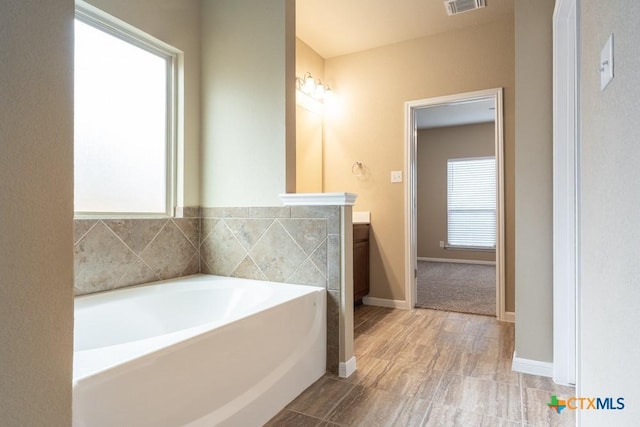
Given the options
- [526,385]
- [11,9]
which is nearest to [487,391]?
[526,385]

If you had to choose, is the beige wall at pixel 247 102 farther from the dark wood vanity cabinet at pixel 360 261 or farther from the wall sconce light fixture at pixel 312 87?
the dark wood vanity cabinet at pixel 360 261

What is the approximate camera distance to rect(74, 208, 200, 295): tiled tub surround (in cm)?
193

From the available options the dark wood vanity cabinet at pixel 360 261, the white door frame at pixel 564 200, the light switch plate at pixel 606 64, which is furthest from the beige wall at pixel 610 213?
the dark wood vanity cabinet at pixel 360 261

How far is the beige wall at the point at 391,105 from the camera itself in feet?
10.2

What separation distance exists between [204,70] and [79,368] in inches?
84.9

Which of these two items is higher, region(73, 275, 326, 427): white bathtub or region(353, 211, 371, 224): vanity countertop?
region(353, 211, 371, 224): vanity countertop

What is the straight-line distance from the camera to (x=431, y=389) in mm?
1881

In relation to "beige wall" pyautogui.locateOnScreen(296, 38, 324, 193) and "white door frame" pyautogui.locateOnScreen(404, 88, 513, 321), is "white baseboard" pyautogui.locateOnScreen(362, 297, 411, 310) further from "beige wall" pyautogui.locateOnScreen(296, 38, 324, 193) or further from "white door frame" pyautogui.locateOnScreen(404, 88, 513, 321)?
"beige wall" pyautogui.locateOnScreen(296, 38, 324, 193)

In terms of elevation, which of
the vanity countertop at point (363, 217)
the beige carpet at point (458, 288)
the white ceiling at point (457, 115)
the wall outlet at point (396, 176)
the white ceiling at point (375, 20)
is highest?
the white ceiling at point (375, 20)

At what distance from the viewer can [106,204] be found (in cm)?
210

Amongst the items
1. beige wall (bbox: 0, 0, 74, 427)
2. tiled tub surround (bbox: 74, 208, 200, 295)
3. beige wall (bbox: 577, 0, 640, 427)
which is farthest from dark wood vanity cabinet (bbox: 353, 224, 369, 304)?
beige wall (bbox: 0, 0, 74, 427)

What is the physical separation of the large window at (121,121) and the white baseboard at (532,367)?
2.39 metres

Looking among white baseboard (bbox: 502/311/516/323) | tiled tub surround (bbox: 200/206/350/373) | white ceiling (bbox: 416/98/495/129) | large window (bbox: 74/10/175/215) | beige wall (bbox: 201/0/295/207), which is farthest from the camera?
white ceiling (bbox: 416/98/495/129)

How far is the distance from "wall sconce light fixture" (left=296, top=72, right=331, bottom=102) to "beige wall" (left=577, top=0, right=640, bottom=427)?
8.39 ft
